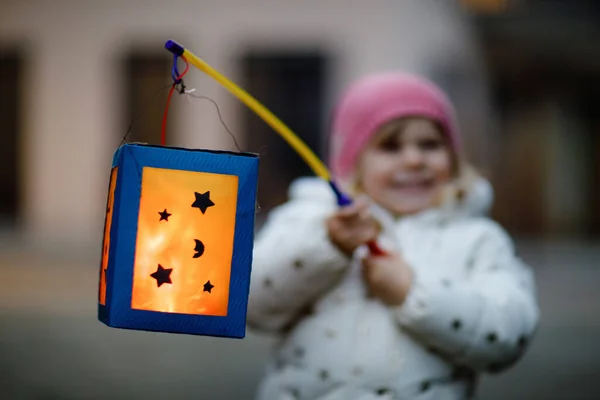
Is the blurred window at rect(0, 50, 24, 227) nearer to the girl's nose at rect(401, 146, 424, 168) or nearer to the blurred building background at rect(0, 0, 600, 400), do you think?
the blurred building background at rect(0, 0, 600, 400)

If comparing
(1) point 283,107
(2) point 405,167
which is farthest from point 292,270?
(1) point 283,107

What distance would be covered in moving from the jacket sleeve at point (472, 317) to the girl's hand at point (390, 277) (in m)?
0.02

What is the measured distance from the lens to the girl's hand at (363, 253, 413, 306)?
205 cm

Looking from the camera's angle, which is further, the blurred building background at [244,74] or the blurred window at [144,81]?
the blurred window at [144,81]

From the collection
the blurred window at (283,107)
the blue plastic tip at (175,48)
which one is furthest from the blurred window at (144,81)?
the blue plastic tip at (175,48)

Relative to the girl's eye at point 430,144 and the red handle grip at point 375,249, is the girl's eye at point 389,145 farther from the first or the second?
the red handle grip at point 375,249

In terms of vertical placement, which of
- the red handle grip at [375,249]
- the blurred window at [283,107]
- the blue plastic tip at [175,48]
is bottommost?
the red handle grip at [375,249]

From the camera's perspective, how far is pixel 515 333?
2.06m

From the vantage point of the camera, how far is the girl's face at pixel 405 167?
224 centimetres

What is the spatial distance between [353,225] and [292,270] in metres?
0.19

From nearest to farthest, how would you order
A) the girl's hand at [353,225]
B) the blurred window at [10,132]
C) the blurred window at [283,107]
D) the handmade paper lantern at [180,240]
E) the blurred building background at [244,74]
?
the handmade paper lantern at [180,240] → the girl's hand at [353,225] → the blurred building background at [244,74] → the blurred window at [283,107] → the blurred window at [10,132]

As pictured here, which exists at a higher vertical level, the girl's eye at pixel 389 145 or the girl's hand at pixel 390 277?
the girl's eye at pixel 389 145

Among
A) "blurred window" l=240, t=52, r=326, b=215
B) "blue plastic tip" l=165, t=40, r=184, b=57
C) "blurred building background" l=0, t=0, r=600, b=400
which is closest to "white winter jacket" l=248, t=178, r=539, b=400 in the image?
"blue plastic tip" l=165, t=40, r=184, b=57

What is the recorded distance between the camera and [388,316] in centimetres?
208
